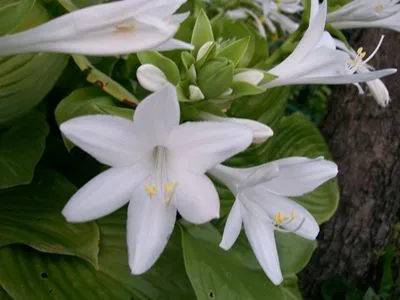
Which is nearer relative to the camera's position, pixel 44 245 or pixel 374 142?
pixel 44 245

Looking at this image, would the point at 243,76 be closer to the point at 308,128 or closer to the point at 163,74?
the point at 163,74

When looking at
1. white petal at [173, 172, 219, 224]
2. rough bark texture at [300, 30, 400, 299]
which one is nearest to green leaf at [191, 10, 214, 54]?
white petal at [173, 172, 219, 224]

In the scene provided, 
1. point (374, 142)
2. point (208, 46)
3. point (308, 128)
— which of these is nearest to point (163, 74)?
point (208, 46)

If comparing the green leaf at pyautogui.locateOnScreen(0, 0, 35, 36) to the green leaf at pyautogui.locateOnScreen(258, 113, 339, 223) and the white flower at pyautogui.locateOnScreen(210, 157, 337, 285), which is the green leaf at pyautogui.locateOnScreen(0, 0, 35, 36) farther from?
the green leaf at pyautogui.locateOnScreen(258, 113, 339, 223)

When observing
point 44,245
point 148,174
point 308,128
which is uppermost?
point 148,174

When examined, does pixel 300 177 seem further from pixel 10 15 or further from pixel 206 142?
pixel 10 15

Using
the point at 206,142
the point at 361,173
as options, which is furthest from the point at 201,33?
the point at 361,173

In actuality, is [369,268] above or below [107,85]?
below
